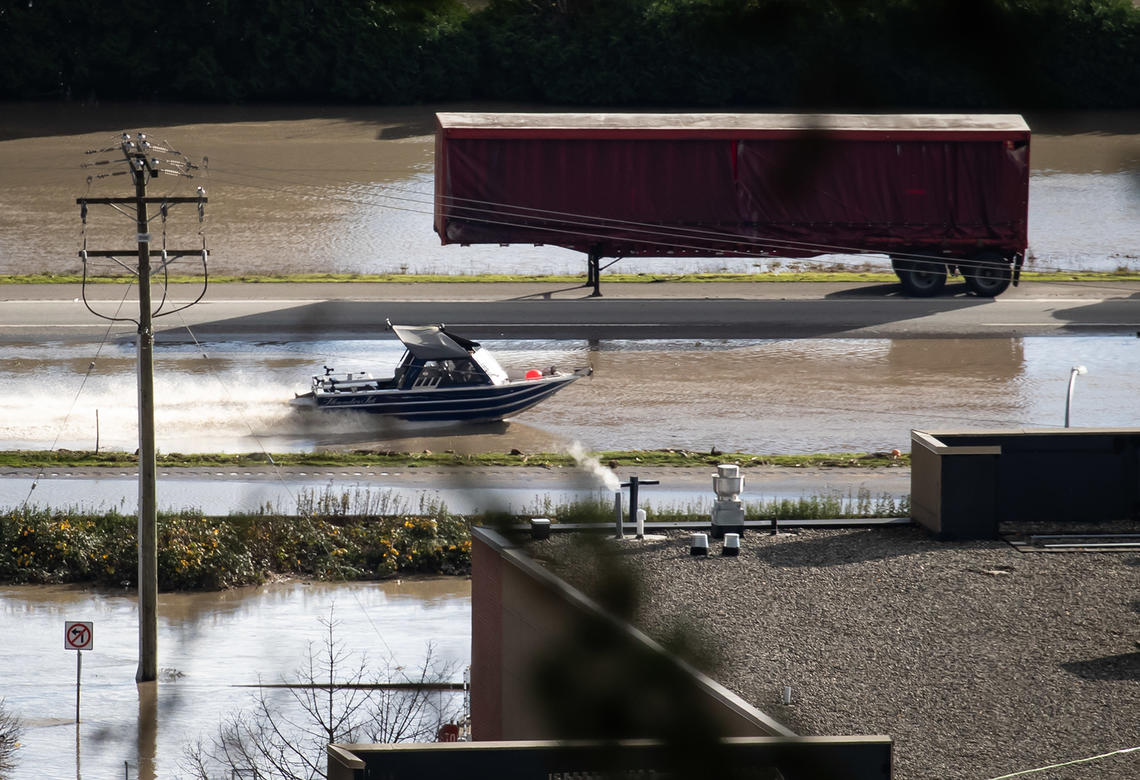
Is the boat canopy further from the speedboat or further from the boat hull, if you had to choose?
the boat hull

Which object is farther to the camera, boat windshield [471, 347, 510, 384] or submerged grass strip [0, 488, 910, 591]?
boat windshield [471, 347, 510, 384]

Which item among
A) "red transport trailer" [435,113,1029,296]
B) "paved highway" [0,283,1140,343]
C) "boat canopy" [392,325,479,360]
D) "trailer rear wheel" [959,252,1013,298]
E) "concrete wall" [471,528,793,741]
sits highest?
"red transport trailer" [435,113,1029,296]

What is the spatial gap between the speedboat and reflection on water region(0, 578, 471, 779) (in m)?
5.80

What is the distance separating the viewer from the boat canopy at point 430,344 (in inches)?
1121

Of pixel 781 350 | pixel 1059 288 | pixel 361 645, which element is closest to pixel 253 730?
pixel 361 645

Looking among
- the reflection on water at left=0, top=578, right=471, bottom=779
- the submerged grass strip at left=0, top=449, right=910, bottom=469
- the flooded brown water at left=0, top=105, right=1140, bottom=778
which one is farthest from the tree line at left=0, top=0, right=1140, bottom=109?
the submerged grass strip at left=0, top=449, right=910, bottom=469

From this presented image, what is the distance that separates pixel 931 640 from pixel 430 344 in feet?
61.3

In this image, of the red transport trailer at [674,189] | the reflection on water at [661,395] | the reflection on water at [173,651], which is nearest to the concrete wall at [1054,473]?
the reflection on water at [173,651]

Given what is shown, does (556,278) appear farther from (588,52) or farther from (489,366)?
(588,52)

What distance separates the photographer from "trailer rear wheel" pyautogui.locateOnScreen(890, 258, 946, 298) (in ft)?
133

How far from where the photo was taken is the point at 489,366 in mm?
29484

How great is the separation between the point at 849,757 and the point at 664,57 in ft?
18.2

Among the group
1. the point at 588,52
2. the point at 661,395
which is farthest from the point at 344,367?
the point at 588,52

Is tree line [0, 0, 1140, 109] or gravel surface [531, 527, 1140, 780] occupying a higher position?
tree line [0, 0, 1140, 109]
